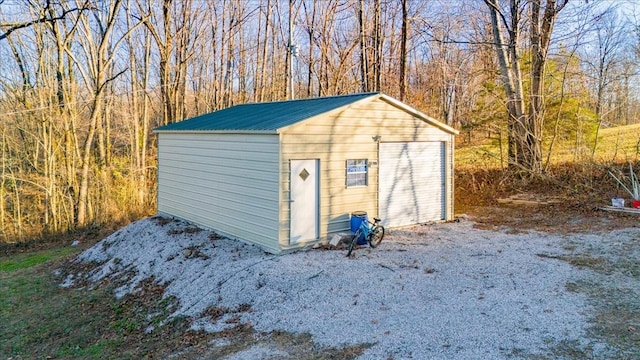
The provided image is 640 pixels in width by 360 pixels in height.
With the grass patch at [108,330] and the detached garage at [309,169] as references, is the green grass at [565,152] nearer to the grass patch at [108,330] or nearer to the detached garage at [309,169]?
the detached garage at [309,169]

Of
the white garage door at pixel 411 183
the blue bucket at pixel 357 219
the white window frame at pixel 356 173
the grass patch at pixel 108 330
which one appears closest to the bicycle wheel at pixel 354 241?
the blue bucket at pixel 357 219

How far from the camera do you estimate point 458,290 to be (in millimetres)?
6488

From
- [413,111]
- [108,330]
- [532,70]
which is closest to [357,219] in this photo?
[413,111]

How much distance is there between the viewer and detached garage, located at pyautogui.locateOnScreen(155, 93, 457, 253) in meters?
8.36

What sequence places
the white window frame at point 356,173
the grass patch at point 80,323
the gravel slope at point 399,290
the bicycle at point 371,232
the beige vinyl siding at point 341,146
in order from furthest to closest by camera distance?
the white window frame at point 356,173 → the bicycle at point 371,232 → the beige vinyl siding at point 341,146 → the grass patch at point 80,323 → the gravel slope at point 399,290

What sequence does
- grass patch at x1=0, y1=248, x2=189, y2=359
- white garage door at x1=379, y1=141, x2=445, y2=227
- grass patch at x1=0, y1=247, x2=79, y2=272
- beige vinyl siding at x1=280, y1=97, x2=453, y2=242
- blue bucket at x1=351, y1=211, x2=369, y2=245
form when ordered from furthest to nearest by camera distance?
grass patch at x1=0, y1=247, x2=79, y2=272
white garage door at x1=379, y1=141, x2=445, y2=227
blue bucket at x1=351, y1=211, x2=369, y2=245
beige vinyl siding at x1=280, y1=97, x2=453, y2=242
grass patch at x1=0, y1=248, x2=189, y2=359

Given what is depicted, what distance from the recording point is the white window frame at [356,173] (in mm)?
9312

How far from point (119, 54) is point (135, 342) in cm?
1651

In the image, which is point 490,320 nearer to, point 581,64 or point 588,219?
point 588,219

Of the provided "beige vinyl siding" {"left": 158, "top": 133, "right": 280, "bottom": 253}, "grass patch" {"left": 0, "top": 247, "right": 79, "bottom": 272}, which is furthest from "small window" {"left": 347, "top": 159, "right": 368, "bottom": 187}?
"grass patch" {"left": 0, "top": 247, "right": 79, "bottom": 272}

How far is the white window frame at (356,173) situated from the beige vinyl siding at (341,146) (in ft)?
0.27

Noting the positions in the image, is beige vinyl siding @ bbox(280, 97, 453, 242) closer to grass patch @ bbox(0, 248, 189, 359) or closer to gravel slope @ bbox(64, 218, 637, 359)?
gravel slope @ bbox(64, 218, 637, 359)

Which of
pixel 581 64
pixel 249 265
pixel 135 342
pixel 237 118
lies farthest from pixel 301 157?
pixel 581 64

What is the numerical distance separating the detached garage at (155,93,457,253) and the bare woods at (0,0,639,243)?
502 cm
